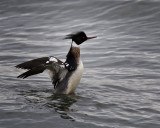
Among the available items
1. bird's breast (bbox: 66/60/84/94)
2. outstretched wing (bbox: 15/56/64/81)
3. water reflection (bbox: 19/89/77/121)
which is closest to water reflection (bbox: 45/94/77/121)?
water reflection (bbox: 19/89/77/121)

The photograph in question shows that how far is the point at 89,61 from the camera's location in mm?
10930

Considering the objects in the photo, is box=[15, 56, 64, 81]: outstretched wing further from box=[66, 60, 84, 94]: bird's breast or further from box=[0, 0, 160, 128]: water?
box=[0, 0, 160, 128]: water

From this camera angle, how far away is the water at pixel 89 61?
7.15m

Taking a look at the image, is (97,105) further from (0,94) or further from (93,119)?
(0,94)

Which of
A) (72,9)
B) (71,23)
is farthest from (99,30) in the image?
(72,9)

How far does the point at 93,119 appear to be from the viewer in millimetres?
6988

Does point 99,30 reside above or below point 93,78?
above

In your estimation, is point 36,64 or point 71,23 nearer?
point 36,64

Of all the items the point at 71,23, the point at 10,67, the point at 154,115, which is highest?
the point at 71,23

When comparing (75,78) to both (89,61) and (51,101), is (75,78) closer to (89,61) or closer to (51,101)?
(51,101)

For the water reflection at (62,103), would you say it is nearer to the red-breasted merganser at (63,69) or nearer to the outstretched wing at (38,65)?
the red-breasted merganser at (63,69)

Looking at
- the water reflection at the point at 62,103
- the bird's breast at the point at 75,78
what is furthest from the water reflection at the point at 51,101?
the bird's breast at the point at 75,78

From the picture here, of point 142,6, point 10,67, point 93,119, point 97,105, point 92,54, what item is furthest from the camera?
point 142,6

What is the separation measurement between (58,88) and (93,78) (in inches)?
47.0
